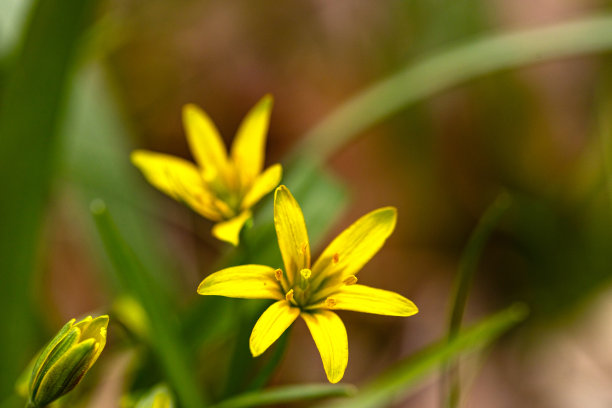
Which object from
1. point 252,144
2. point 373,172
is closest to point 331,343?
point 252,144

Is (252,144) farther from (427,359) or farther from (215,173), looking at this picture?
(427,359)

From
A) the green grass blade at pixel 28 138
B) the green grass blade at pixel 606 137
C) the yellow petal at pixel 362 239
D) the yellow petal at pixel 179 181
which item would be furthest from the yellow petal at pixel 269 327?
the green grass blade at pixel 606 137

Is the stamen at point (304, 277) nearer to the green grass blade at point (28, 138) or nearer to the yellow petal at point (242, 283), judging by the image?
the yellow petal at point (242, 283)

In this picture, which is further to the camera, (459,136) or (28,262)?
(459,136)

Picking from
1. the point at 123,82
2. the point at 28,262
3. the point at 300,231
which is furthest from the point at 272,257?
the point at 123,82

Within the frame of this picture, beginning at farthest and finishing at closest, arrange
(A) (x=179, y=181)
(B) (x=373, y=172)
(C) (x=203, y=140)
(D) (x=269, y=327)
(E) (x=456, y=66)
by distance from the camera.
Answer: (B) (x=373, y=172), (E) (x=456, y=66), (C) (x=203, y=140), (A) (x=179, y=181), (D) (x=269, y=327)

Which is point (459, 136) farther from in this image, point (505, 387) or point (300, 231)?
point (300, 231)
